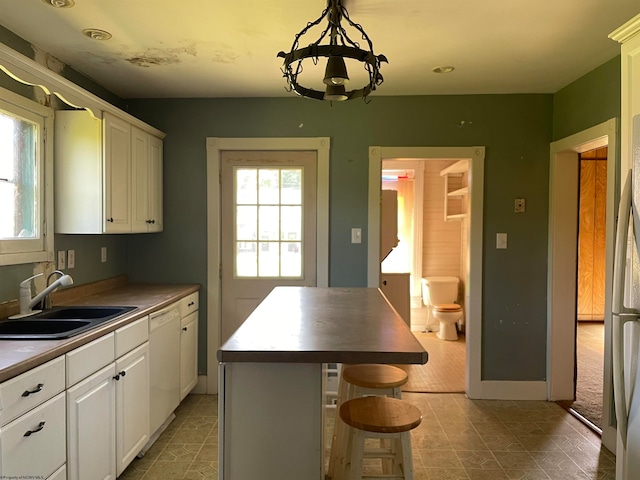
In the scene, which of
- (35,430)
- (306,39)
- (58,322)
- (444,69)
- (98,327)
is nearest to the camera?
(35,430)

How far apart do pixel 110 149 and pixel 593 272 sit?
6006mm

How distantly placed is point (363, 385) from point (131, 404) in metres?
1.32

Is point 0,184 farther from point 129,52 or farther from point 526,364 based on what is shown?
point 526,364

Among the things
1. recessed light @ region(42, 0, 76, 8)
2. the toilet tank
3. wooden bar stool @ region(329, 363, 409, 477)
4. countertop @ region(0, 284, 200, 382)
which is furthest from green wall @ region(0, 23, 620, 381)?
the toilet tank

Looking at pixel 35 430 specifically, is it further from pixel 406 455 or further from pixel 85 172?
pixel 85 172

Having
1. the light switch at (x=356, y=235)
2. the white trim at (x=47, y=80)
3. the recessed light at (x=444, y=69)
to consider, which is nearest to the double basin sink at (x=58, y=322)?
the white trim at (x=47, y=80)

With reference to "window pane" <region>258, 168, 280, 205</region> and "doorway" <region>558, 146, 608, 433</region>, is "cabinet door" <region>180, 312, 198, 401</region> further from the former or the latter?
"doorway" <region>558, 146, 608, 433</region>

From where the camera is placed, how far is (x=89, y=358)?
2.00 meters

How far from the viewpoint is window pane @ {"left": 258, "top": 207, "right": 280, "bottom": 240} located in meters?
3.71

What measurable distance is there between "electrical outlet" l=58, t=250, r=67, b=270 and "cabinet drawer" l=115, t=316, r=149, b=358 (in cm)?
68

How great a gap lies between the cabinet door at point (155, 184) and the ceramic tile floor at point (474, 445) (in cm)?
142

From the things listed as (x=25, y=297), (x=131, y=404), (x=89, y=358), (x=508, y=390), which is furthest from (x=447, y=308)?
(x=25, y=297)

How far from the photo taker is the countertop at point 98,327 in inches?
62.3

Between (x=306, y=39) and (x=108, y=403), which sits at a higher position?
(x=306, y=39)
